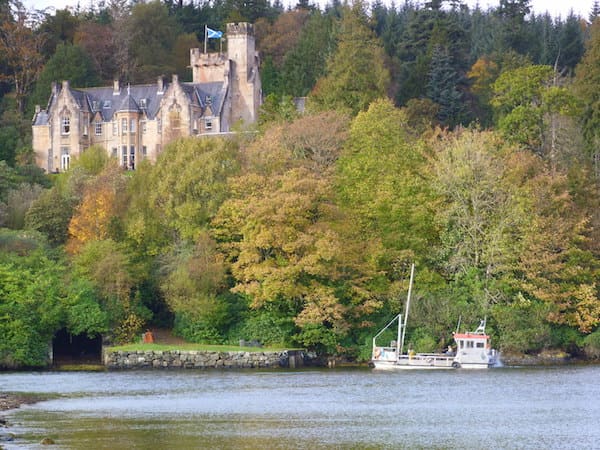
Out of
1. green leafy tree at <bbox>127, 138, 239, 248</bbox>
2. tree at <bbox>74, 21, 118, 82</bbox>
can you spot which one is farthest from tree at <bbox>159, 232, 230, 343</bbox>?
tree at <bbox>74, 21, 118, 82</bbox>

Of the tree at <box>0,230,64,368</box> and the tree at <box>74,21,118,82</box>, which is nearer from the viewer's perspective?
the tree at <box>0,230,64,368</box>

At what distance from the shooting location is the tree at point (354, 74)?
101625mm

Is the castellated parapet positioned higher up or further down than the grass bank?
higher up

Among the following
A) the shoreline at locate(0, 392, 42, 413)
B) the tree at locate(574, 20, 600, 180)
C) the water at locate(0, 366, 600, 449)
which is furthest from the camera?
the tree at locate(574, 20, 600, 180)

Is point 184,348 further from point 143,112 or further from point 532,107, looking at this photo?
point 143,112

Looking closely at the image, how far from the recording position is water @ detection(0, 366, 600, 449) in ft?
137

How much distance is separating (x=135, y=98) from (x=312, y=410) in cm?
7486

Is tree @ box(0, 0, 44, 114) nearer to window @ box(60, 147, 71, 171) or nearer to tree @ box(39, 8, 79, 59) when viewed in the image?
tree @ box(39, 8, 79, 59)

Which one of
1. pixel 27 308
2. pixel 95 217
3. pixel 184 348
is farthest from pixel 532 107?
pixel 27 308

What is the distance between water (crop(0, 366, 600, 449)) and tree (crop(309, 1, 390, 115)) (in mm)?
36674

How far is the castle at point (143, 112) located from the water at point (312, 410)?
5113 centimetres

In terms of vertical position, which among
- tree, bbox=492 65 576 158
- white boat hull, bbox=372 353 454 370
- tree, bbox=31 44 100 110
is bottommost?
white boat hull, bbox=372 353 454 370

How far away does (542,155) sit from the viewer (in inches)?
3637

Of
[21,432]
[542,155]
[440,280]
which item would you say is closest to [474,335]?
[440,280]
